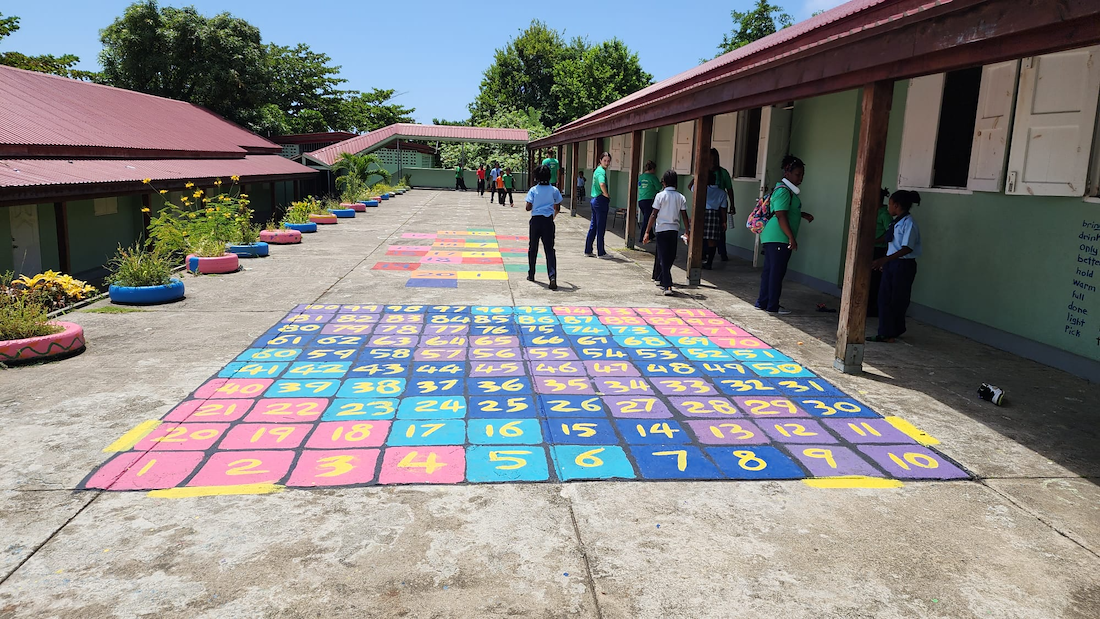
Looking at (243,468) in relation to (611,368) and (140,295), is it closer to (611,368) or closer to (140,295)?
(611,368)

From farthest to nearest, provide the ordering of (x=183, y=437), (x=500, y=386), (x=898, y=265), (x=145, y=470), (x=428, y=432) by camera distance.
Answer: (x=898, y=265), (x=500, y=386), (x=428, y=432), (x=183, y=437), (x=145, y=470)

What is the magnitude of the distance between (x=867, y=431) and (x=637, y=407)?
5.14 feet

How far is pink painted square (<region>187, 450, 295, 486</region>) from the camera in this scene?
374cm

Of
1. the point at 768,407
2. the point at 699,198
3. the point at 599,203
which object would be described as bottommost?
the point at 768,407

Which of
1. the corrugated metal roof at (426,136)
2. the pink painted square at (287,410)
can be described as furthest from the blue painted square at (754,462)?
the corrugated metal roof at (426,136)

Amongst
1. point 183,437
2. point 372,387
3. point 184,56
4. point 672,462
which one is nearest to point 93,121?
point 372,387

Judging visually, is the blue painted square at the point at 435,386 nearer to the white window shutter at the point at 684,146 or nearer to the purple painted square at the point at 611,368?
the purple painted square at the point at 611,368

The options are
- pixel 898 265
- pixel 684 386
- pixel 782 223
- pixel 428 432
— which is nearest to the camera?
pixel 428 432

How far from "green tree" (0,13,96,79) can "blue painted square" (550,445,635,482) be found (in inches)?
1503

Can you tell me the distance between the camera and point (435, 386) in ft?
17.6

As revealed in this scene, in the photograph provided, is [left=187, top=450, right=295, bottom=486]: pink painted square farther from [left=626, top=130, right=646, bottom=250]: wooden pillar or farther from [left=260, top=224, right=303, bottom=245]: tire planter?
[left=260, top=224, right=303, bottom=245]: tire planter

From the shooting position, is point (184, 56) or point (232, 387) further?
point (184, 56)

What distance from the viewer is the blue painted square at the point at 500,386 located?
17.2 feet

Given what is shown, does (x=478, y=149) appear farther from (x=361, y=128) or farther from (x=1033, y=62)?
(x=1033, y=62)
